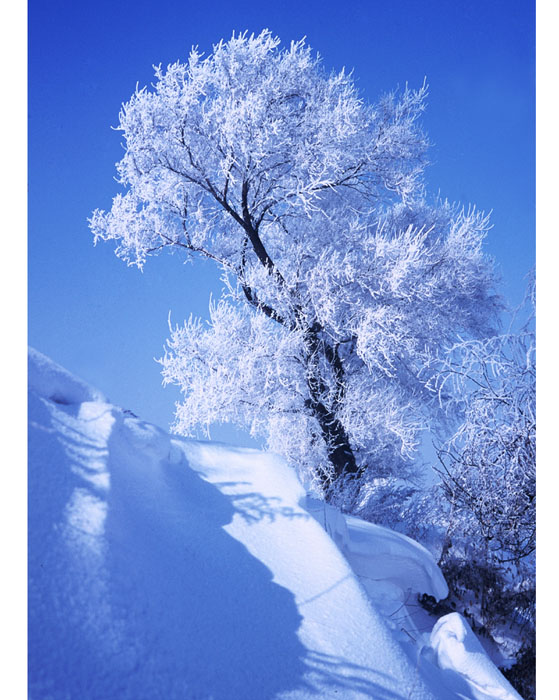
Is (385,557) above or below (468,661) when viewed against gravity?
above

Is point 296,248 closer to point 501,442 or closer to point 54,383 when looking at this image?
point 501,442

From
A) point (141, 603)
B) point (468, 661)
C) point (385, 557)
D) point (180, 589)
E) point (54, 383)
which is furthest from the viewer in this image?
point (385, 557)

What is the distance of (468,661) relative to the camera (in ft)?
8.89

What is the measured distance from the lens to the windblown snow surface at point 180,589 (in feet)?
5.51

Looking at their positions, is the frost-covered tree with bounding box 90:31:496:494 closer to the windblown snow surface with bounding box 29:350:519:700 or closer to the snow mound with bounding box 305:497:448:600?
the snow mound with bounding box 305:497:448:600

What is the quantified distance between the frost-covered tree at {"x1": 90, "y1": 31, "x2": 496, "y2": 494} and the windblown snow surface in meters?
4.62

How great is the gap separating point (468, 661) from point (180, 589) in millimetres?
1707

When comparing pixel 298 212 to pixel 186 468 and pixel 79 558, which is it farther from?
pixel 79 558

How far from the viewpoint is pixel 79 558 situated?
6.01ft

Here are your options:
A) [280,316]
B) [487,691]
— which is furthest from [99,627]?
[280,316]

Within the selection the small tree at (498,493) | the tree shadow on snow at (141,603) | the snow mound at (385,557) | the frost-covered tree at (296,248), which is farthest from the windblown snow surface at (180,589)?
the frost-covered tree at (296,248)

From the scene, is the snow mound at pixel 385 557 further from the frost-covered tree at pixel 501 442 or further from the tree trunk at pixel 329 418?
the tree trunk at pixel 329 418

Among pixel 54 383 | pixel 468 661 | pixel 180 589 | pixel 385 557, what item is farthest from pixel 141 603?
pixel 385 557
